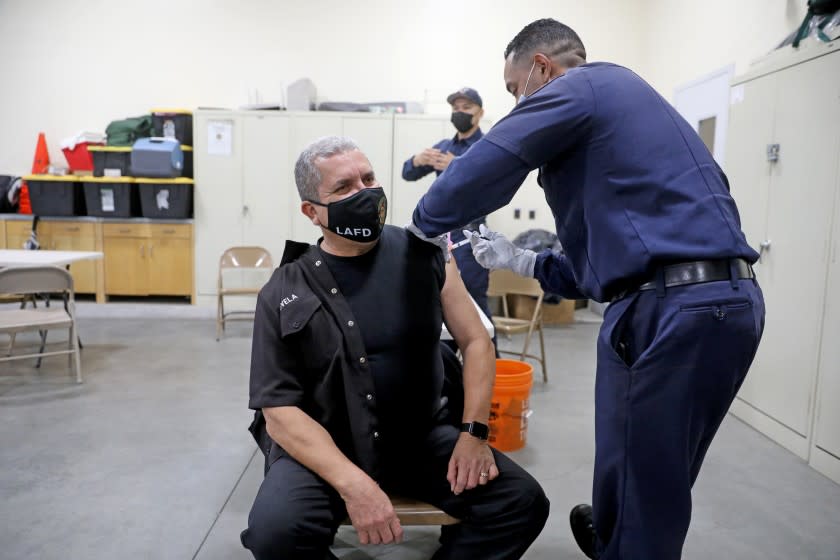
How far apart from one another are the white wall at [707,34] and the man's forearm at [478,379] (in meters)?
3.55

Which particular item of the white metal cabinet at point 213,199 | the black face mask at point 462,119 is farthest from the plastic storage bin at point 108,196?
the black face mask at point 462,119

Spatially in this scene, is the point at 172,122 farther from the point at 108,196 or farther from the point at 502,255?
the point at 502,255

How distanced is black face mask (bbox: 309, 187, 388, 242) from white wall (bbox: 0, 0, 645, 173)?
5214 mm

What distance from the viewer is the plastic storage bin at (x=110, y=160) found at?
5.96 metres

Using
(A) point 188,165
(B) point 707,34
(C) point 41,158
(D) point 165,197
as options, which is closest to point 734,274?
(B) point 707,34

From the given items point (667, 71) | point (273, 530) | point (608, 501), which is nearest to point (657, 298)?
point (608, 501)

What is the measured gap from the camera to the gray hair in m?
1.60

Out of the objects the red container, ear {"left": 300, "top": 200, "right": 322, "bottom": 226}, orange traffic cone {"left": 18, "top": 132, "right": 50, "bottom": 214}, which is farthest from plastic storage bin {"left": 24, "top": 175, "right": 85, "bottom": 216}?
ear {"left": 300, "top": 200, "right": 322, "bottom": 226}

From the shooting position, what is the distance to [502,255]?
1.70 m

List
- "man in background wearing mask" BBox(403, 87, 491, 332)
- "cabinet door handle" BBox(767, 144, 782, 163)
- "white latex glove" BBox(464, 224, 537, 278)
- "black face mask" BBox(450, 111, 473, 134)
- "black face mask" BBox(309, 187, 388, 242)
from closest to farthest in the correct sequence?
"black face mask" BBox(309, 187, 388, 242) < "white latex glove" BBox(464, 224, 537, 278) < "cabinet door handle" BBox(767, 144, 782, 163) < "man in background wearing mask" BBox(403, 87, 491, 332) < "black face mask" BBox(450, 111, 473, 134)

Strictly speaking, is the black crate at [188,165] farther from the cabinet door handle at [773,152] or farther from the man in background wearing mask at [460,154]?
the cabinet door handle at [773,152]

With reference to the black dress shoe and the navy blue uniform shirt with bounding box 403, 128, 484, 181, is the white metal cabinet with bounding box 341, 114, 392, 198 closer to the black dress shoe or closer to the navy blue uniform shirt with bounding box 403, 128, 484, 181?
the navy blue uniform shirt with bounding box 403, 128, 484, 181

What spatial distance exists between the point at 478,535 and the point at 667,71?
5.49 m

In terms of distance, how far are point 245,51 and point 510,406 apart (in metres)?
5.38
